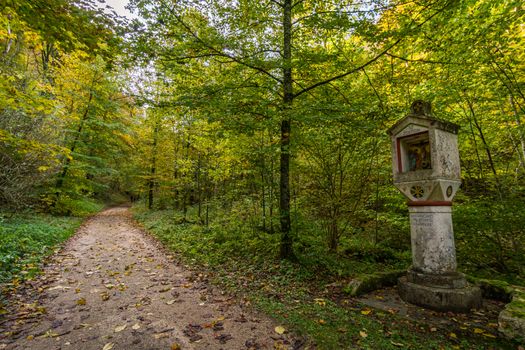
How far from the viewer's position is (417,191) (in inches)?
169

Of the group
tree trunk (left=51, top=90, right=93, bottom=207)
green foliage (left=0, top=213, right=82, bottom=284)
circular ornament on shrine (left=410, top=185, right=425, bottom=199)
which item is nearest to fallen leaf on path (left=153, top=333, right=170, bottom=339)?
green foliage (left=0, top=213, right=82, bottom=284)

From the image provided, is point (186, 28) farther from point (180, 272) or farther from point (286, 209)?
point (180, 272)

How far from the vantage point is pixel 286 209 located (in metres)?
5.94

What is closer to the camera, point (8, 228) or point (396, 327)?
point (396, 327)

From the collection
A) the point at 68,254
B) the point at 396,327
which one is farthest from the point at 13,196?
the point at 396,327

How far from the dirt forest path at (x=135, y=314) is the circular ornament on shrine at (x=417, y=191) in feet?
10.1

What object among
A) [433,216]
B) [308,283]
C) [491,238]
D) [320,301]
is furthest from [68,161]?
[491,238]

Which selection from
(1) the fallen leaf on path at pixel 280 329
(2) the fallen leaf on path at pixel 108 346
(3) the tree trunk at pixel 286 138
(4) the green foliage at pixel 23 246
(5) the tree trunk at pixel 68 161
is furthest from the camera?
(5) the tree trunk at pixel 68 161

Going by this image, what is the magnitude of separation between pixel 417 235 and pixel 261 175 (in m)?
4.85

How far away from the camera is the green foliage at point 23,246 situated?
16.6 feet

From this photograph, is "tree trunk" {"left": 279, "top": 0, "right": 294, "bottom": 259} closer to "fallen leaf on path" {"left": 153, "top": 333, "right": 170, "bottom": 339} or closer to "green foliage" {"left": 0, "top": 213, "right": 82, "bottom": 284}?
"fallen leaf on path" {"left": 153, "top": 333, "right": 170, "bottom": 339}

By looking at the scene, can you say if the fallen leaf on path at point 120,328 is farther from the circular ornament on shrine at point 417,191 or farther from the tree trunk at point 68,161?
the tree trunk at point 68,161

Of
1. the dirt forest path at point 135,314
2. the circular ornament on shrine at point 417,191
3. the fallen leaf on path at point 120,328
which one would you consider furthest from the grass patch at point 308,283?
the circular ornament on shrine at point 417,191

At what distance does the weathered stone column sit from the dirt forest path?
96.6 inches
